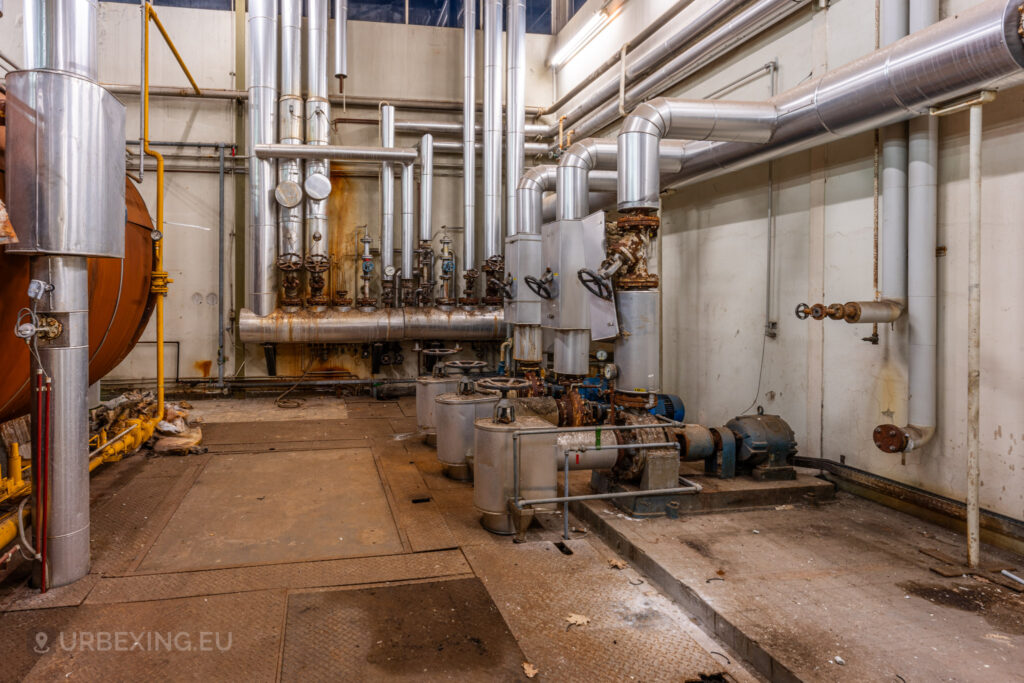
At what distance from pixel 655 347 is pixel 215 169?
A: 717 cm

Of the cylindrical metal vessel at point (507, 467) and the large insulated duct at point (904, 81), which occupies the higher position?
the large insulated duct at point (904, 81)

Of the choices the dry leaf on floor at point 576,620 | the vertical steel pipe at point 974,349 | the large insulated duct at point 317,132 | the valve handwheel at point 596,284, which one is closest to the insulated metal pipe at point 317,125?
the large insulated duct at point 317,132

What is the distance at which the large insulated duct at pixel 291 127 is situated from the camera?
7594 mm

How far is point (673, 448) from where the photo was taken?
3676 mm

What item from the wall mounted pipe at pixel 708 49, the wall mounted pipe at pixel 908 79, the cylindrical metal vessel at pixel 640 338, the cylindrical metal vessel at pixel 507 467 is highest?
the wall mounted pipe at pixel 708 49

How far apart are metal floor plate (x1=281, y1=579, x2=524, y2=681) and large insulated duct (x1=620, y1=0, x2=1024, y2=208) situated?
2.74 meters

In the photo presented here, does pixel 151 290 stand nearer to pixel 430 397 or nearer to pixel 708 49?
pixel 430 397

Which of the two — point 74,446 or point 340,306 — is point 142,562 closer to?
point 74,446

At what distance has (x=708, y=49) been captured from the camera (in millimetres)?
5195

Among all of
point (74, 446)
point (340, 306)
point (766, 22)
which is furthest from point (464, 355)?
point (74, 446)

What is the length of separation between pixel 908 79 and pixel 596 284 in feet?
6.92

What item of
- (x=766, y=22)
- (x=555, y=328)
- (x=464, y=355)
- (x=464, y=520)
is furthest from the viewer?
(x=464, y=355)

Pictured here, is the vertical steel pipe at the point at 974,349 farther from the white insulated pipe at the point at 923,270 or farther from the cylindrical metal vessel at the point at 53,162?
the cylindrical metal vessel at the point at 53,162

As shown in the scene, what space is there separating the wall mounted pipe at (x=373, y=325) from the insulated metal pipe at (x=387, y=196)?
25.6 inches
